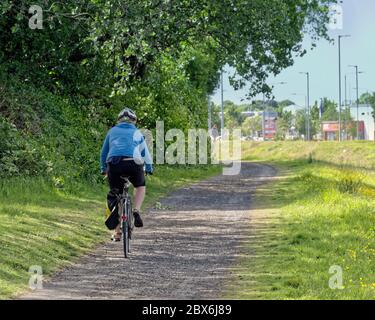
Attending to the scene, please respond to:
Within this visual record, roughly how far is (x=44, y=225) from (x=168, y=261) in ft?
11.3

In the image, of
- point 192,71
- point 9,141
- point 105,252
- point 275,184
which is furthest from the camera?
point 192,71

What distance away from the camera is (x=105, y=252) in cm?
1490

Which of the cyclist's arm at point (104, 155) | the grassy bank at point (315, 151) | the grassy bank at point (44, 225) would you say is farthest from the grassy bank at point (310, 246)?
the grassy bank at point (315, 151)

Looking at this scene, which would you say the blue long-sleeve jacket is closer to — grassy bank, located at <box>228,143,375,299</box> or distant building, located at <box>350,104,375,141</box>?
grassy bank, located at <box>228,143,375,299</box>

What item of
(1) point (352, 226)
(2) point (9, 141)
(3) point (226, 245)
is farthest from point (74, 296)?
(2) point (9, 141)

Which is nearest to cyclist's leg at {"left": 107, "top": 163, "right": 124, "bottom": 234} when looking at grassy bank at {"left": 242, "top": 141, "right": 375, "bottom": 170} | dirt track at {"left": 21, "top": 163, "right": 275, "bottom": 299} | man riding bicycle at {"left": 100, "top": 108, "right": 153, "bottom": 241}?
man riding bicycle at {"left": 100, "top": 108, "right": 153, "bottom": 241}

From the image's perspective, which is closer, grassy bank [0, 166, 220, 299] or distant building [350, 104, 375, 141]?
grassy bank [0, 166, 220, 299]

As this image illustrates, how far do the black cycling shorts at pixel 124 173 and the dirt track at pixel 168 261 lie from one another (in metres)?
1.10

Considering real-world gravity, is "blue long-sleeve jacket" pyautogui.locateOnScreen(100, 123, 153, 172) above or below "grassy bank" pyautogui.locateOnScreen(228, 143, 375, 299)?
above

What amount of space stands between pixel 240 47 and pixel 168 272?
49.8ft

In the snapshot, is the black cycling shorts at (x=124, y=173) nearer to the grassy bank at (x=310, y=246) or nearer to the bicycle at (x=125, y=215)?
the bicycle at (x=125, y=215)

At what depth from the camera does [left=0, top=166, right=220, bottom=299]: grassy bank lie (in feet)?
42.0

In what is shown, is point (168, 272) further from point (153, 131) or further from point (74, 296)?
point (153, 131)

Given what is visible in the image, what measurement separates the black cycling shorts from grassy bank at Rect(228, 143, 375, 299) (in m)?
1.94
